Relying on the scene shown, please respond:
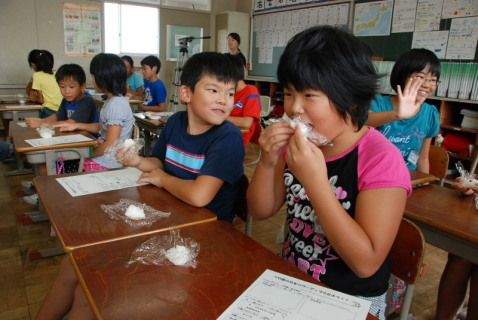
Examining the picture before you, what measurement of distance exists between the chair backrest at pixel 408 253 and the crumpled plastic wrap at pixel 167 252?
0.60 metres

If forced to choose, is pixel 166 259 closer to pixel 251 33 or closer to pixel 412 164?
pixel 412 164

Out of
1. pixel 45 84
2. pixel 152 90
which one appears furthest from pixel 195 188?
pixel 45 84

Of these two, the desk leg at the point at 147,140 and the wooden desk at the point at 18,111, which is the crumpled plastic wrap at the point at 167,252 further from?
the wooden desk at the point at 18,111

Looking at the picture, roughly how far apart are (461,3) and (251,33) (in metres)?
3.95

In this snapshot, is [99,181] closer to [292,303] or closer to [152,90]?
[292,303]

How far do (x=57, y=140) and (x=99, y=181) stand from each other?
103cm

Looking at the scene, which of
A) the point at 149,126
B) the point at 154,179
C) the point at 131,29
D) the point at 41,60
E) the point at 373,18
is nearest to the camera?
the point at 154,179

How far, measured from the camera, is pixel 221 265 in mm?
834

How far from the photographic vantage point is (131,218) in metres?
1.07

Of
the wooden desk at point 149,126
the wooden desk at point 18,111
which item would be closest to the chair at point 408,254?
the wooden desk at point 149,126

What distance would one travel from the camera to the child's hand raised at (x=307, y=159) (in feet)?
2.73

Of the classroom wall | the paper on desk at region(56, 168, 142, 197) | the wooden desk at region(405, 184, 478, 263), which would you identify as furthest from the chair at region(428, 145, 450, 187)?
the classroom wall

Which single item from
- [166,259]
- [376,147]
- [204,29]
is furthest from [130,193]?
[204,29]

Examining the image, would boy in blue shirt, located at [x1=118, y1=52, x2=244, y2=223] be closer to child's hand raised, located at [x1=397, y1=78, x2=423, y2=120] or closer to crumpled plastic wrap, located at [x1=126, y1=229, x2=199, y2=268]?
crumpled plastic wrap, located at [x1=126, y1=229, x2=199, y2=268]
